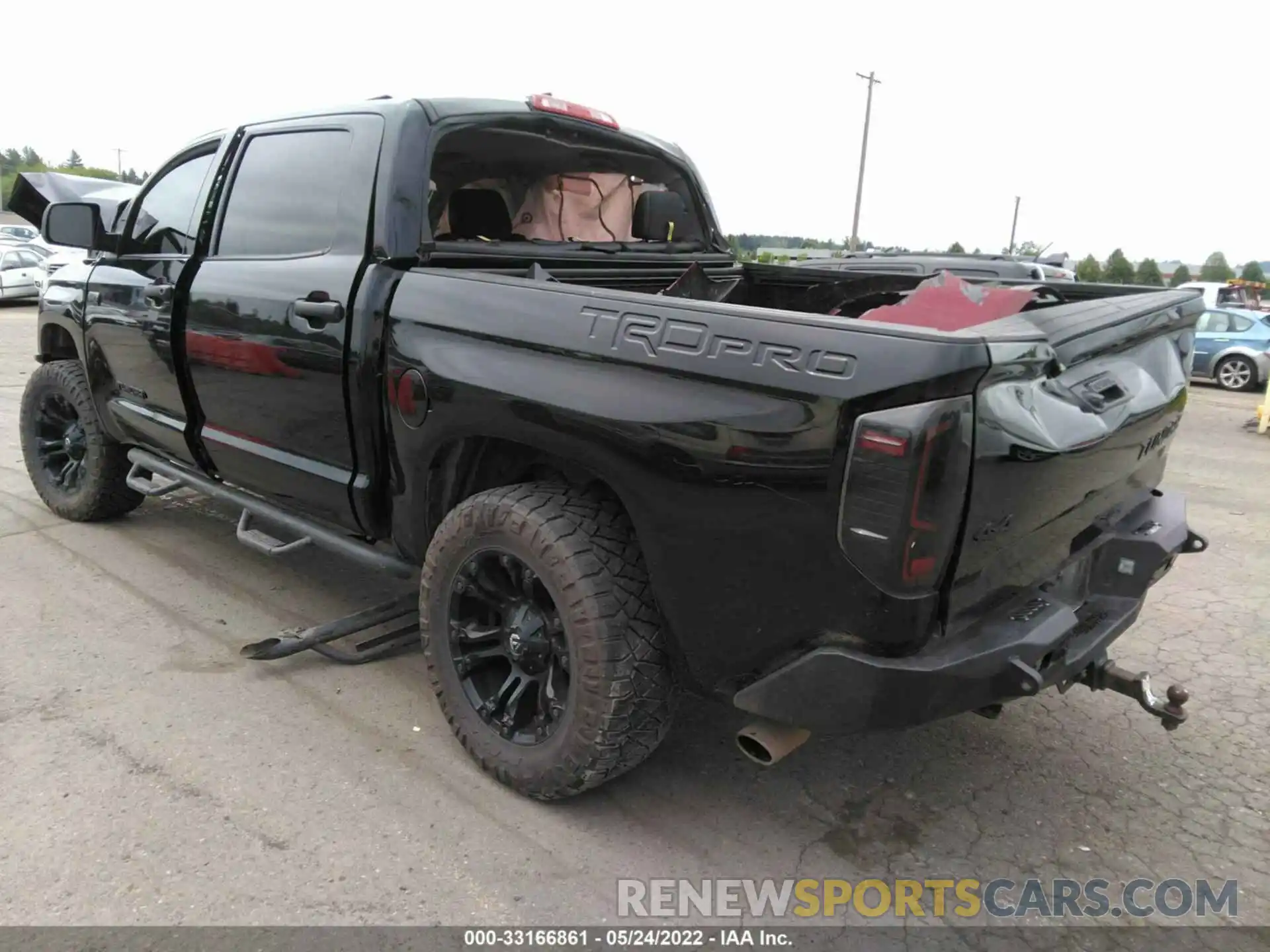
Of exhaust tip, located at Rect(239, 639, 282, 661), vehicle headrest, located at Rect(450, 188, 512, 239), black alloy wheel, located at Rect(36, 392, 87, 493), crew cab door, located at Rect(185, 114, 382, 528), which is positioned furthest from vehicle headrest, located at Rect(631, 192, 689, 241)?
black alloy wheel, located at Rect(36, 392, 87, 493)

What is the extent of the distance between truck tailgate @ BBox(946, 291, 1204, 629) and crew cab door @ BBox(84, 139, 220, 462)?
10.9 ft

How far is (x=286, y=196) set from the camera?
355 cm

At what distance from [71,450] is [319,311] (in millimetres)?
2921

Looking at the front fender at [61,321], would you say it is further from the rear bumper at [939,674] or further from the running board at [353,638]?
the rear bumper at [939,674]

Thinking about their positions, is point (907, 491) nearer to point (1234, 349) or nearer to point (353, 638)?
point (353, 638)

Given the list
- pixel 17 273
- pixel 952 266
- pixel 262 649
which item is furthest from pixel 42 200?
pixel 17 273

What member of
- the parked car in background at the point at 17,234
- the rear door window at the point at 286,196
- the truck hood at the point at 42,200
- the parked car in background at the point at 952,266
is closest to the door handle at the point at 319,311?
the rear door window at the point at 286,196

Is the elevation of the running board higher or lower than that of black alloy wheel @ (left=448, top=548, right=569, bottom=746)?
lower

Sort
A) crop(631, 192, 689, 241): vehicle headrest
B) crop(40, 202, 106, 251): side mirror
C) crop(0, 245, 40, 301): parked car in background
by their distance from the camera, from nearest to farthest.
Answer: crop(631, 192, 689, 241): vehicle headrest
crop(40, 202, 106, 251): side mirror
crop(0, 245, 40, 301): parked car in background

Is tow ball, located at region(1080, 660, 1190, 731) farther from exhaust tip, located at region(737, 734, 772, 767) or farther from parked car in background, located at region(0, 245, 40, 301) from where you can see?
parked car in background, located at region(0, 245, 40, 301)

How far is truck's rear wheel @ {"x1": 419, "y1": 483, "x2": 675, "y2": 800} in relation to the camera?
2.45 m

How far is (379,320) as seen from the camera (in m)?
2.99

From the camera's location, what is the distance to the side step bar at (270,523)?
130 inches

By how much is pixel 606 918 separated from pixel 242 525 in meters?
2.29
